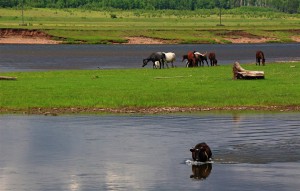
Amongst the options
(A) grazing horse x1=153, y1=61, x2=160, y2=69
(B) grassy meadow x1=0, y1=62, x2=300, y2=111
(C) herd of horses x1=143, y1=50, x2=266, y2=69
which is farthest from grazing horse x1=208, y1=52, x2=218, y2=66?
(B) grassy meadow x1=0, y1=62, x2=300, y2=111

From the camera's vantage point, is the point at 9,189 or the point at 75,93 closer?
the point at 9,189

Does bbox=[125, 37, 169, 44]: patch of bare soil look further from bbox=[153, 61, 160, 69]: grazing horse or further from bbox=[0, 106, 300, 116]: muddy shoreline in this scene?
bbox=[0, 106, 300, 116]: muddy shoreline

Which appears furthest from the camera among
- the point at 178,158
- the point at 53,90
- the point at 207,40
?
the point at 207,40

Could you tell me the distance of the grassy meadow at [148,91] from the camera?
35.7 meters

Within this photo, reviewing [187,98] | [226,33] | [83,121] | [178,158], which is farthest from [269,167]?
[226,33]

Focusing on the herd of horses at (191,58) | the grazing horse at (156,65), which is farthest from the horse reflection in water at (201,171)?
the grazing horse at (156,65)

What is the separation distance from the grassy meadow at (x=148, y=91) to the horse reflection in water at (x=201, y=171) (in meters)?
12.4

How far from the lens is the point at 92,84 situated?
42.7 meters

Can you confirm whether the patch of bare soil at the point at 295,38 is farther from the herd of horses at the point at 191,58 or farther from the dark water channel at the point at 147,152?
the dark water channel at the point at 147,152

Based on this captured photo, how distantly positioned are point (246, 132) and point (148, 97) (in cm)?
870

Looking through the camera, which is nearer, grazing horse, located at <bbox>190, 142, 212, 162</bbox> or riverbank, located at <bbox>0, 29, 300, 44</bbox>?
grazing horse, located at <bbox>190, 142, 212, 162</bbox>

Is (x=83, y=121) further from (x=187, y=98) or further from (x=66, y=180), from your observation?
(x=66, y=180)

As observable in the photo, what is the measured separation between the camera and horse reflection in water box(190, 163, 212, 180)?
70.6ft

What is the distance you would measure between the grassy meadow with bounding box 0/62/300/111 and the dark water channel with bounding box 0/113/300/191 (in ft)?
7.52
